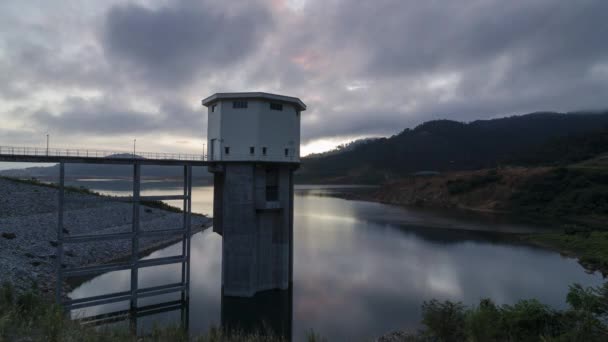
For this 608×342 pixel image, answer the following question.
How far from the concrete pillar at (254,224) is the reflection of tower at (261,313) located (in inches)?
17.0

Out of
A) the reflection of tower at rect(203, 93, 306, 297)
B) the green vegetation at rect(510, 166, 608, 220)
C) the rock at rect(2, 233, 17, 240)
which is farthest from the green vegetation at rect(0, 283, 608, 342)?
the green vegetation at rect(510, 166, 608, 220)

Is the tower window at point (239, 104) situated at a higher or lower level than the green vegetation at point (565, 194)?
higher

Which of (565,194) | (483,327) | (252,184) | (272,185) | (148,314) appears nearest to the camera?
(483,327)

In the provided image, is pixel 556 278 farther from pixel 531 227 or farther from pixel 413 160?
pixel 413 160

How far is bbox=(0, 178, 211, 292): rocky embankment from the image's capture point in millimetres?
19722

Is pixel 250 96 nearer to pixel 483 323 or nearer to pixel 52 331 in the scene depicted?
pixel 52 331

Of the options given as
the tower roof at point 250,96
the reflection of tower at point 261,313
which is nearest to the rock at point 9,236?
the reflection of tower at point 261,313

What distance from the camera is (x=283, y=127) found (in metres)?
19.6

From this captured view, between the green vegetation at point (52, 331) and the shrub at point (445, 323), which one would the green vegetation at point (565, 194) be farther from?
the green vegetation at point (52, 331)

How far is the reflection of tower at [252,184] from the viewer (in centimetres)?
1855

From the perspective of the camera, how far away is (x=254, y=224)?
1886 cm

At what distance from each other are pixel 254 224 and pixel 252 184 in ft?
6.81

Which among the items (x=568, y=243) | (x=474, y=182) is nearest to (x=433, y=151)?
(x=474, y=182)

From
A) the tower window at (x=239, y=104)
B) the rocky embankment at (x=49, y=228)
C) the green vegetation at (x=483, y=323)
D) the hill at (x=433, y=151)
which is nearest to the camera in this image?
the green vegetation at (x=483, y=323)
